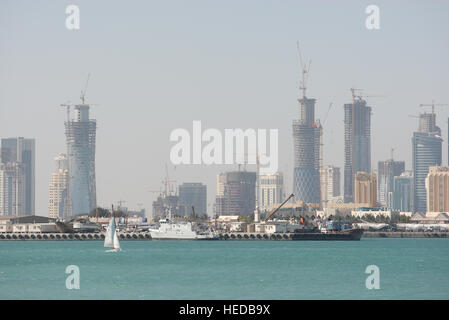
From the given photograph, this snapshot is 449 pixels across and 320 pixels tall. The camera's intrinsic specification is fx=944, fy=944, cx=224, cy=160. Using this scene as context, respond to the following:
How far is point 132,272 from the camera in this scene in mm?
102000

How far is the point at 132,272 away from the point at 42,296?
24846 mm

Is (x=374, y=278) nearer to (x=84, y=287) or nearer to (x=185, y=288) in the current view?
(x=185, y=288)

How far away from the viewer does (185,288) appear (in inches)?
3280

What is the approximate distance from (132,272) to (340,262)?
106 feet

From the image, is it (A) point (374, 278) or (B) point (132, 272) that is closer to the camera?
(A) point (374, 278)
